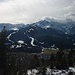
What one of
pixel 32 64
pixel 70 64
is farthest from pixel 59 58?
pixel 32 64

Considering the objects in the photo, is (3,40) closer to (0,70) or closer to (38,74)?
(0,70)

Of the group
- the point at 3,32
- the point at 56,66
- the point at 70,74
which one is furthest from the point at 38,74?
the point at 3,32

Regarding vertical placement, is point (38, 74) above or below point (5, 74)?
below

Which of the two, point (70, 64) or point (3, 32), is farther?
point (70, 64)

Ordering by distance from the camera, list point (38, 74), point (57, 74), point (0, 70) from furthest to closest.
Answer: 1. point (57, 74)
2. point (38, 74)
3. point (0, 70)

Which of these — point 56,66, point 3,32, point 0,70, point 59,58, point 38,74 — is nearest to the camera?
point 0,70

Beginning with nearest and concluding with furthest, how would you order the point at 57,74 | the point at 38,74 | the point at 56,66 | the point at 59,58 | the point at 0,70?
the point at 0,70 → the point at 38,74 → the point at 57,74 → the point at 56,66 → the point at 59,58

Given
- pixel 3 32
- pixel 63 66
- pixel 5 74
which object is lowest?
pixel 63 66

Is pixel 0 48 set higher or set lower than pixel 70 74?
higher

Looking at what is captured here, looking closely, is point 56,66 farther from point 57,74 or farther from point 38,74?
point 38,74
